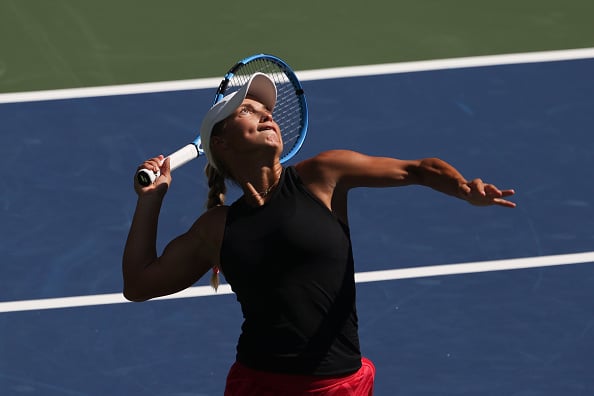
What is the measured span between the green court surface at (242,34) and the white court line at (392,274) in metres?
1.89

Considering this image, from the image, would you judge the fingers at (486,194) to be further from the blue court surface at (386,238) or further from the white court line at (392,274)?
the white court line at (392,274)

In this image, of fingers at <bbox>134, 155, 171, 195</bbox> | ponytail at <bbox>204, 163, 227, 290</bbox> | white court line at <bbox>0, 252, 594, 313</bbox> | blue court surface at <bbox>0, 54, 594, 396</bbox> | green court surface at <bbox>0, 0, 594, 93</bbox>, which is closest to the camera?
fingers at <bbox>134, 155, 171, 195</bbox>

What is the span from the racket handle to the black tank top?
383 mm

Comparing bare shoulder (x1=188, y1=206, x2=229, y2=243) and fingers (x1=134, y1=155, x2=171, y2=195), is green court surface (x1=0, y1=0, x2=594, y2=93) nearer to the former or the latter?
fingers (x1=134, y1=155, x2=171, y2=195)

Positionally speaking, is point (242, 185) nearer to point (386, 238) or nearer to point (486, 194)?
point (486, 194)

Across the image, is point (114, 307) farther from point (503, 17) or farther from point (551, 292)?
point (503, 17)

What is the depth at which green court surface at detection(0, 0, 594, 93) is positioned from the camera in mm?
10211

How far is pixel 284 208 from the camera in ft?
20.4

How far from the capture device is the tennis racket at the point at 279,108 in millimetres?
6852

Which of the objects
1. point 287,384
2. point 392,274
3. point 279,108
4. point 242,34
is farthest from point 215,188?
point 242,34

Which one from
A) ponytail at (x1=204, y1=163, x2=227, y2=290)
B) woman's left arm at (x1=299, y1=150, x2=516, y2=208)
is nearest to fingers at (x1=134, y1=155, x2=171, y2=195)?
ponytail at (x1=204, y1=163, x2=227, y2=290)

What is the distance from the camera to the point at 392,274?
889 centimetres

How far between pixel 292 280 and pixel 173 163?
37.0 inches

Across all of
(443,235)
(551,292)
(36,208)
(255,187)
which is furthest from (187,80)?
(255,187)
